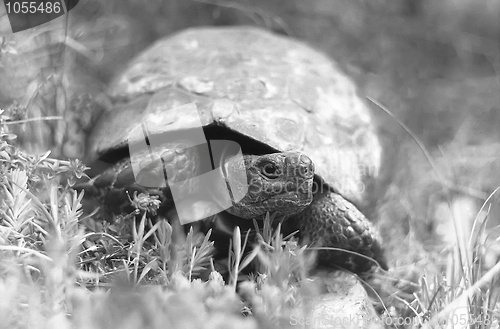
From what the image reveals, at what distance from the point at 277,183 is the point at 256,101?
0.49 meters

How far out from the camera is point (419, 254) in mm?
2148

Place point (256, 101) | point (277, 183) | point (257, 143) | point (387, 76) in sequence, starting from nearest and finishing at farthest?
point (277, 183)
point (257, 143)
point (256, 101)
point (387, 76)

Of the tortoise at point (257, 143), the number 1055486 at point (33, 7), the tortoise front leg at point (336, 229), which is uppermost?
the number 1055486 at point (33, 7)

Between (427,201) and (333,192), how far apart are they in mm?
1004

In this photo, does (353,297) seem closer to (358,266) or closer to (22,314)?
(358,266)

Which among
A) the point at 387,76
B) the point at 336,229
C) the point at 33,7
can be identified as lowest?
the point at 387,76

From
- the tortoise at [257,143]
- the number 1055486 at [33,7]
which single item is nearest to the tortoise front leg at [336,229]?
the tortoise at [257,143]

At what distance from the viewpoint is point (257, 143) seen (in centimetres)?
171

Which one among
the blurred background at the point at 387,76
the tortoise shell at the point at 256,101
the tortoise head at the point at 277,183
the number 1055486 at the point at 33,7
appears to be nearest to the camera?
the tortoise head at the point at 277,183

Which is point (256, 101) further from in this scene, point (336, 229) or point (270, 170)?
point (336, 229)

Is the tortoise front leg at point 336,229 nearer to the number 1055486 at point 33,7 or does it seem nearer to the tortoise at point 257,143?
the tortoise at point 257,143

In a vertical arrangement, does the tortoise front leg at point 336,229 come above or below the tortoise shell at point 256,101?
below

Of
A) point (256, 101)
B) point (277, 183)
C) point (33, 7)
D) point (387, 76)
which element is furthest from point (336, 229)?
point (387, 76)

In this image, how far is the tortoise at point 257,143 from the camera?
1608 mm
